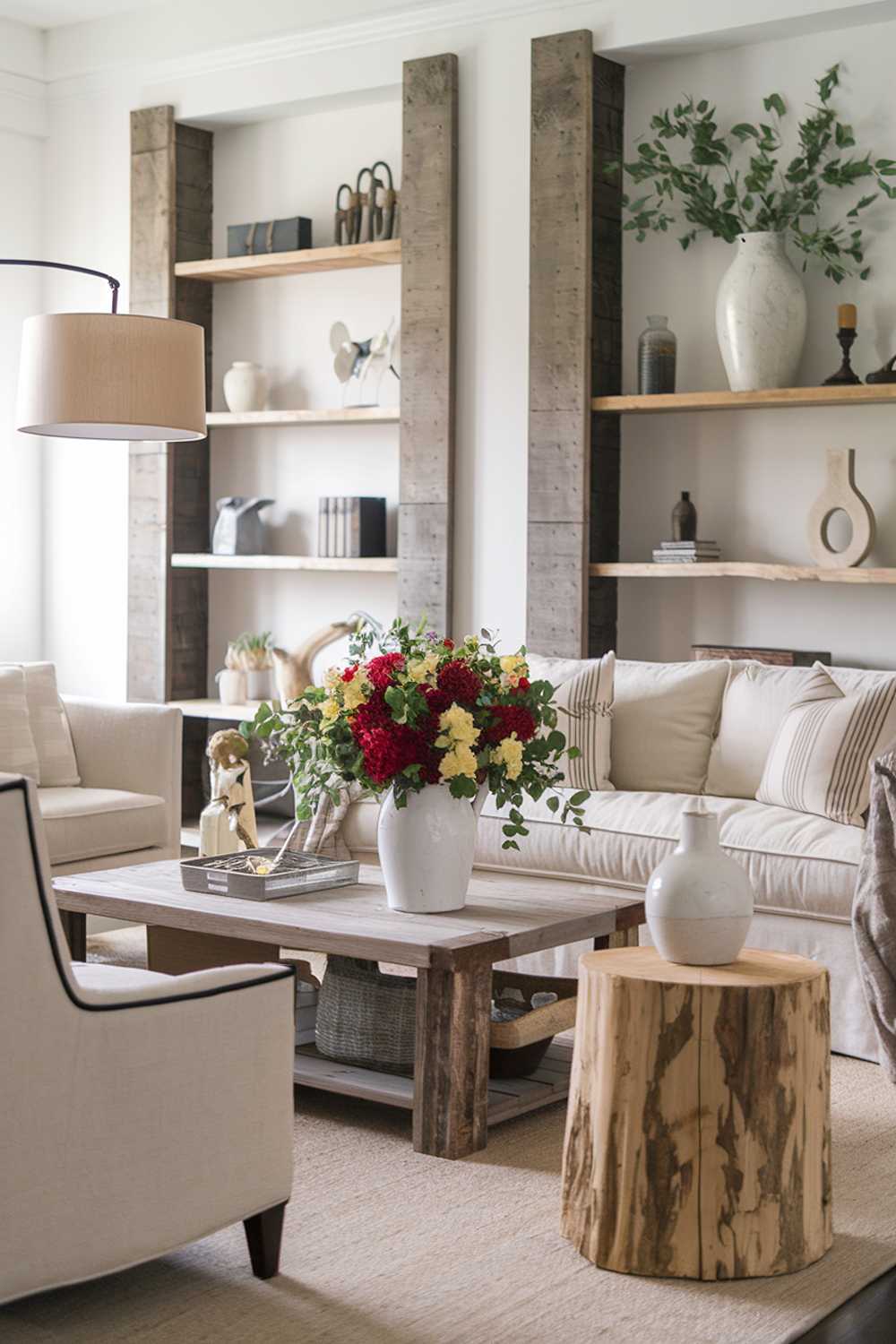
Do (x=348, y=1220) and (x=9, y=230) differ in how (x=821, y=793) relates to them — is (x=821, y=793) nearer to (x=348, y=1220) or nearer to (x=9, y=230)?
(x=348, y=1220)

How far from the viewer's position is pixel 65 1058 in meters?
2.25

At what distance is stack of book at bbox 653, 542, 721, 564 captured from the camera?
540 centimetres

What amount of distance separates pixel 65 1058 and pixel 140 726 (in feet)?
9.59

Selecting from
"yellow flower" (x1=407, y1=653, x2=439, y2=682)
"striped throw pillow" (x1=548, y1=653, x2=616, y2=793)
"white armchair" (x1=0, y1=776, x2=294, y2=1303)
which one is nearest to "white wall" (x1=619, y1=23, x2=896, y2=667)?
"striped throw pillow" (x1=548, y1=653, x2=616, y2=793)

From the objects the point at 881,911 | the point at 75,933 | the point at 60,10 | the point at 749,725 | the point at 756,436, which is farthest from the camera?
the point at 60,10

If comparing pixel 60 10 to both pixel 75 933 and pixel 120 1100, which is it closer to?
pixel 75 933

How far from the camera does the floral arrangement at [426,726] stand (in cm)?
324

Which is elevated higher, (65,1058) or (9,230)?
(9,230)

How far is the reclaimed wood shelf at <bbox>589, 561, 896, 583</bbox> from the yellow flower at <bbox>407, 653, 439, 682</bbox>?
2.15 metres

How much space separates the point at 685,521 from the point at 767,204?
3.33ft

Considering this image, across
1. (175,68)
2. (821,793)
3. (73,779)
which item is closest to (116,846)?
(73,779)

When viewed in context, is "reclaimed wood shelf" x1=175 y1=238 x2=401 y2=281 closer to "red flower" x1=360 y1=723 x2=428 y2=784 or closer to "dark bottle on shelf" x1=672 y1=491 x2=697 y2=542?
"dark bottle on shelf" x1=672 y1=491 x2=697 y2=542

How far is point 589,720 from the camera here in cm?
482

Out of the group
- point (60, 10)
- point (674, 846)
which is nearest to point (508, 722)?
point (674, 846)
